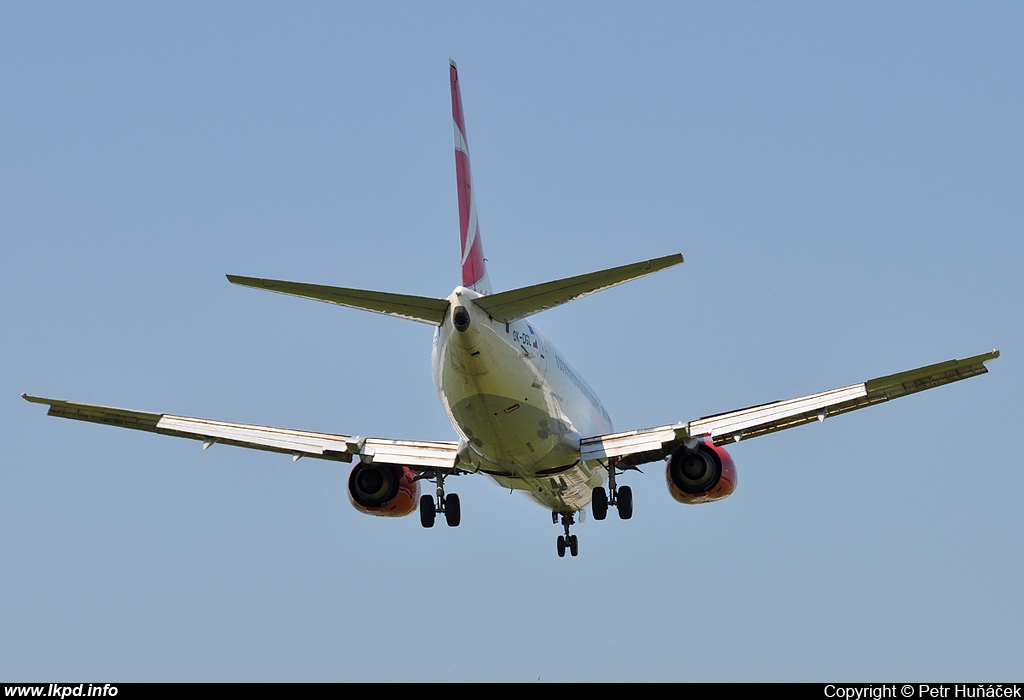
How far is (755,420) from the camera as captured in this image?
34.6 m

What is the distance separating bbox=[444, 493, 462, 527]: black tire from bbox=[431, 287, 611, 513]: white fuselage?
1157 mm

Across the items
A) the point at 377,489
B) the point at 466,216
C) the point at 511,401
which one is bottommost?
the point at 377,489

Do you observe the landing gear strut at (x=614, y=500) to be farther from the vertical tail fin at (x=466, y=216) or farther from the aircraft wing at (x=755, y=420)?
the vertical tail fin at (x=466, y=216)

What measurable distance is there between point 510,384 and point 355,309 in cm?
405

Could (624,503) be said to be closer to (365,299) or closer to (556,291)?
(556,291)

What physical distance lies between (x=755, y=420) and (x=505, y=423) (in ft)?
21.8

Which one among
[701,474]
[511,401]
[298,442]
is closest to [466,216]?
[511,401]

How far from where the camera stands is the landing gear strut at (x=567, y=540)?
3981 cm

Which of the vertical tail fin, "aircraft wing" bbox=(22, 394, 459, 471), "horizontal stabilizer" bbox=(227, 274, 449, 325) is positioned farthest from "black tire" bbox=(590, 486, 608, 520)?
"horizontal stabilizer" bbox=(227, 274, 449, 325)

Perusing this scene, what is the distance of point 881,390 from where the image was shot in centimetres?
3288

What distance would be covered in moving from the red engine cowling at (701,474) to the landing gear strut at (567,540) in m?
5.90

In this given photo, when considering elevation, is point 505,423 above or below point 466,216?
below

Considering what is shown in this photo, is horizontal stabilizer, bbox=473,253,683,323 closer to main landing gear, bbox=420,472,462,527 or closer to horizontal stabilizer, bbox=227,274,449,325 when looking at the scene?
horizontal stabilizer, bbox=227,274,449,325
